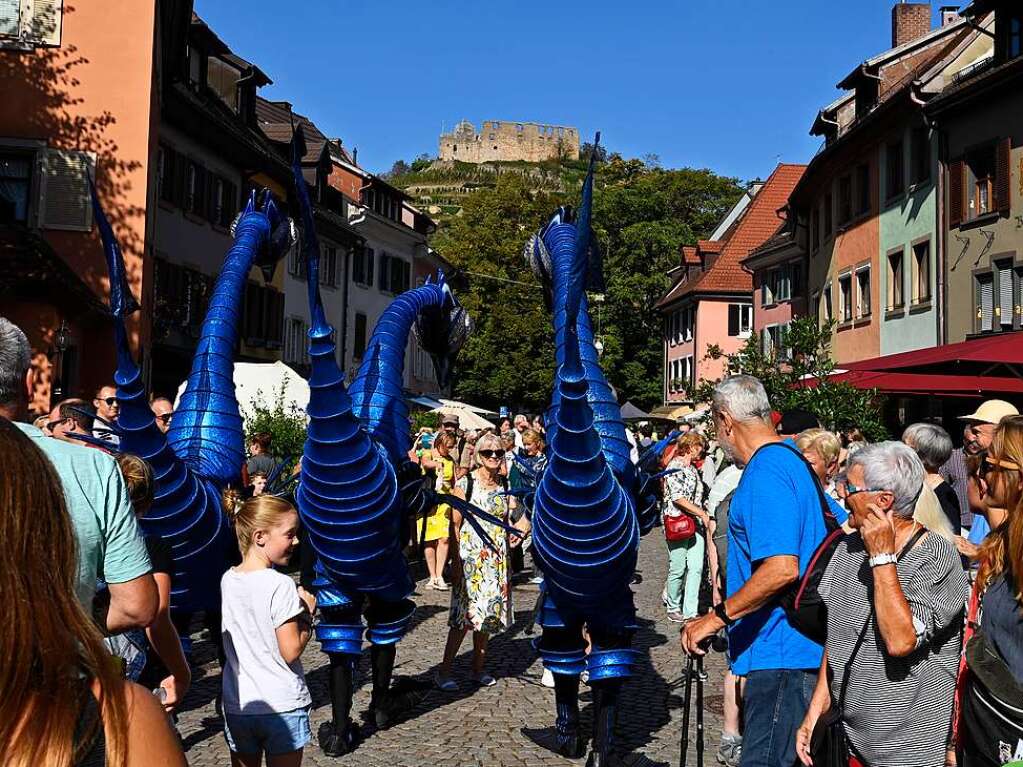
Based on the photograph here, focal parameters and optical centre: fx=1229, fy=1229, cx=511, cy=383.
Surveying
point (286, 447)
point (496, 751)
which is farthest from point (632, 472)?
point (286, 447)

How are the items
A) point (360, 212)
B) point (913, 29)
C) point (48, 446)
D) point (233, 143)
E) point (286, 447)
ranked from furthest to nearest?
point (360, 212) → point (913, 29) → point (233, 143) → point (286, 447) → point (48, 446)

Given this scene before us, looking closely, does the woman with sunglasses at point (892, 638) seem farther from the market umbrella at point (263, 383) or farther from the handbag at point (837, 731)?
the market umbrella at point (263, 383)

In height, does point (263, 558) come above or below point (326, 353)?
below

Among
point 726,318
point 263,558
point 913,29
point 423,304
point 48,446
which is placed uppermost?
point 913,29

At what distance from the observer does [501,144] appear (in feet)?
518

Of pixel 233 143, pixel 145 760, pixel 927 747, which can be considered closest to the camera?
pixel 145 760

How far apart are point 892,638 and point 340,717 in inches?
150

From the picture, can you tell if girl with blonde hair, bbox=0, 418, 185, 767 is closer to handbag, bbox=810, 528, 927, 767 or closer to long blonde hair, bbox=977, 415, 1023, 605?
long blonde hair, bbox=977, 415, 1023, 605

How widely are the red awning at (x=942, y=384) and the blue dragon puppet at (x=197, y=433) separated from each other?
9.39m

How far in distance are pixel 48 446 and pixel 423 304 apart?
5.54 m

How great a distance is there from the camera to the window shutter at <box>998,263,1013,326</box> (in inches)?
909

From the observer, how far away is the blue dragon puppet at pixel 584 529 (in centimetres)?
560

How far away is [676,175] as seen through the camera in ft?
194

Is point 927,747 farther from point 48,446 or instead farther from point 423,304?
point 423,304
